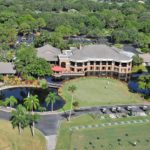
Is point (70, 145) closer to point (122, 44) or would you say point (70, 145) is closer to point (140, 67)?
point (140, 67)

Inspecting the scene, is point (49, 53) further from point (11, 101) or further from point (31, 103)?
point (31, 103)

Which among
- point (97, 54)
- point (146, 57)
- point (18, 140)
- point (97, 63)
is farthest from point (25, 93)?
point (146, 57)

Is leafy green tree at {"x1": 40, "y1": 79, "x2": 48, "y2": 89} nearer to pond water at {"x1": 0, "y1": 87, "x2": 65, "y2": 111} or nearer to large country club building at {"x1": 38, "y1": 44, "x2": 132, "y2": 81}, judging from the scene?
pond water at {"x1": 0, "y1": 87, "x2": 65, "y2": 111}

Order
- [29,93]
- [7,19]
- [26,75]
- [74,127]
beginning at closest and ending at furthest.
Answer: [74,127] → [29,93] → [26,75] → [7,19]

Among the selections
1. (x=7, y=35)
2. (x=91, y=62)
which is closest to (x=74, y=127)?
(x=91, y=62)

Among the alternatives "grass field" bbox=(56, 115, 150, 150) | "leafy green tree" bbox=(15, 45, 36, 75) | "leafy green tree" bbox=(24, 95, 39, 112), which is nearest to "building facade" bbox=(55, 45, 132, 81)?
"leafy green tree" bbox=(15, 45, 36, 75)

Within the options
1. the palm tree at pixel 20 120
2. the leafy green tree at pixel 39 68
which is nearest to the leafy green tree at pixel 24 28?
the leafy green tree at pixel 39 68
